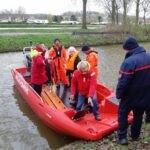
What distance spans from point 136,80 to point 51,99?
4.66 m

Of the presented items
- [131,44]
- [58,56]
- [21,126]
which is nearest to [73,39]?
[58,56]

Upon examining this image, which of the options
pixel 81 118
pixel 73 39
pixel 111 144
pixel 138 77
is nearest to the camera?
pixel 138 77

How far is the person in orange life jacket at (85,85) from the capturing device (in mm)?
7845

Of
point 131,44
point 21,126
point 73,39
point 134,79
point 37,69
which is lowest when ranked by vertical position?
point 21,126

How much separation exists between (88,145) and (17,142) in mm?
2022

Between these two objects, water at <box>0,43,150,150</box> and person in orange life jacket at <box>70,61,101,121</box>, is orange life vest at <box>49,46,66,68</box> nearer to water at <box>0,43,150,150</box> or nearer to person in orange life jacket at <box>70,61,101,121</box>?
water at <box>0,43,150,150</box>

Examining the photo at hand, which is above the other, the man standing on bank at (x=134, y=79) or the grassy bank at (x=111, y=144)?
the man standing on bank at (x=134, y=79)

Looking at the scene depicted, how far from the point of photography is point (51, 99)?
10.3m

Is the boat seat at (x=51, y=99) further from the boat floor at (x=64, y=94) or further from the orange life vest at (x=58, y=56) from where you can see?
the orange life vest at (x=58, y=56)

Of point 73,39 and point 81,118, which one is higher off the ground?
point 73,39

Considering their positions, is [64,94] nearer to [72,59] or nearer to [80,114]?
[72,59]

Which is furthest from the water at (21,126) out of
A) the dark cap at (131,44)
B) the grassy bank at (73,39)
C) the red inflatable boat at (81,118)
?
the grassy bank at (73,39)

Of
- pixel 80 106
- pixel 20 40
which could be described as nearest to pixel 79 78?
pixel 80 106

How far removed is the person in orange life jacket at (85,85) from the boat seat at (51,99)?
4.16 feet
